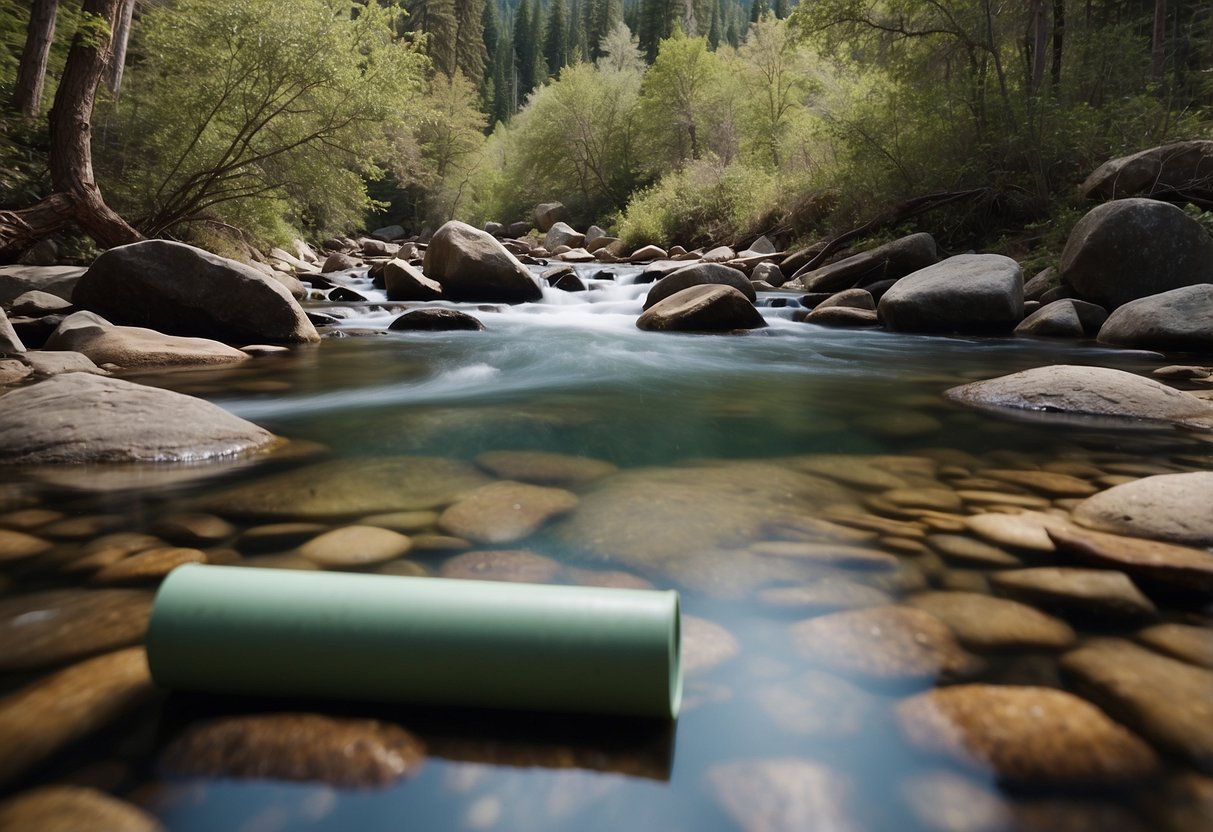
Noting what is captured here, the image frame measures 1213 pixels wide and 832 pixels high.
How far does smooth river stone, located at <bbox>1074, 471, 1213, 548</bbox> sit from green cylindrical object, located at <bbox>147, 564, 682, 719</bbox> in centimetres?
188

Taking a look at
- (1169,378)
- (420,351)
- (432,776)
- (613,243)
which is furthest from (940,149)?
(432,776)

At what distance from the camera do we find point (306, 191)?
13.4m

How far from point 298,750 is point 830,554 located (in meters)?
1.58

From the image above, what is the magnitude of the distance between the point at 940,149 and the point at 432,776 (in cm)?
1539

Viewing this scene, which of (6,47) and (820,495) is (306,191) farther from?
(820,495)

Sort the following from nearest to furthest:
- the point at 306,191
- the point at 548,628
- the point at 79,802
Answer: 1. the point at 79,802
2. the point at 548,628
3. the point at 306,191

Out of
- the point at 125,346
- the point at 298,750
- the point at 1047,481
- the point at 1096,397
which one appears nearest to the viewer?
the point at 298,750

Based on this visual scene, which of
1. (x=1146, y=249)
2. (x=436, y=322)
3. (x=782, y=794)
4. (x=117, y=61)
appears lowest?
(x=782, y=794)

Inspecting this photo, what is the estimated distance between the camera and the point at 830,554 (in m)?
2.22

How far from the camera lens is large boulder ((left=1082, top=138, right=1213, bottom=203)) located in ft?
32.5

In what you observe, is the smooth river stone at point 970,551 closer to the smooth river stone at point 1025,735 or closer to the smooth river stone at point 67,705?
the smooth river stone at point 1025,735

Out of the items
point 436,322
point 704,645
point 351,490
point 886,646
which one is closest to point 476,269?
point 436,322

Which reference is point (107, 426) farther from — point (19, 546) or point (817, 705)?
point (817, 705)

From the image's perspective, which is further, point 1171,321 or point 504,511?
point 1171,321
